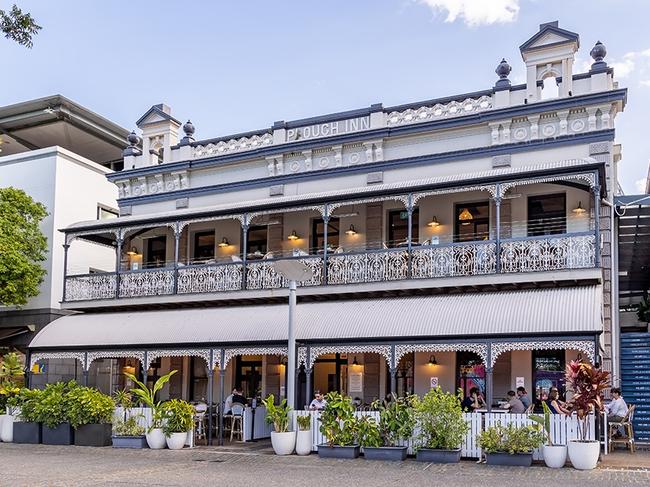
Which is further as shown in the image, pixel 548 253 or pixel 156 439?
pixel 156 439

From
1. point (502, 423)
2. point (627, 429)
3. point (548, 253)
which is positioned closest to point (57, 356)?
point (502, 423)

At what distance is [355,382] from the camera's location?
822 inches

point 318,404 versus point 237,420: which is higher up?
point 318,404

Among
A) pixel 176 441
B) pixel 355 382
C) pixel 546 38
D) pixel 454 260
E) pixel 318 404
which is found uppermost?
pixel 546 38

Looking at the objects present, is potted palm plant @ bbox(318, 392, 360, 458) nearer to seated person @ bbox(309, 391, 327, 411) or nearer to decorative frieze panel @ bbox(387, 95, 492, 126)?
seated person @ bbox(309, 391, 327, 411)

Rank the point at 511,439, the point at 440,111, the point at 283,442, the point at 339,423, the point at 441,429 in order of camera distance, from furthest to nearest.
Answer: the point at 440,111
the point at 283,442
the point at 339,423
the point at 441,429
the point at 511,439

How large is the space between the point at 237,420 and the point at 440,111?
958 cm

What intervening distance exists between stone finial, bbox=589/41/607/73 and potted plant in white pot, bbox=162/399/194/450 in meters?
12.5

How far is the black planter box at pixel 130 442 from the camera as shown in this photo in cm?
1808

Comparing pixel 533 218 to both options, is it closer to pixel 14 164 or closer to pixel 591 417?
pixel 591 417

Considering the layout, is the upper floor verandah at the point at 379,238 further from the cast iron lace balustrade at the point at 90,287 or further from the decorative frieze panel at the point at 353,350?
the decorative frieze panel at the point at 353,350

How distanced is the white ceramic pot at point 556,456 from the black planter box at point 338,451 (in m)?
3.76

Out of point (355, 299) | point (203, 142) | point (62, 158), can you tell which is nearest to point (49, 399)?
point (355, 299)

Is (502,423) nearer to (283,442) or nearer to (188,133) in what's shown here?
(283,442)
